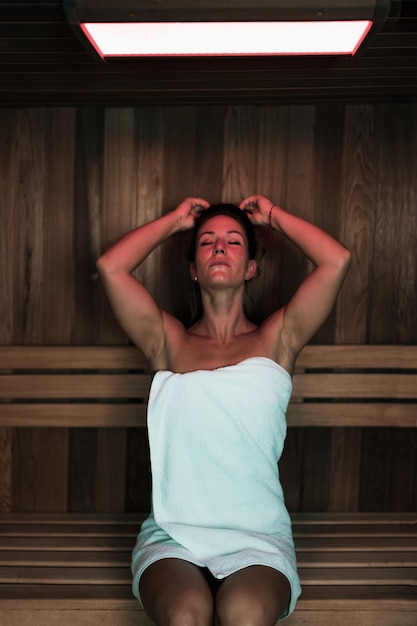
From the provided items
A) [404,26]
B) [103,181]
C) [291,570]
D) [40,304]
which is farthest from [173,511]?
[404,26]

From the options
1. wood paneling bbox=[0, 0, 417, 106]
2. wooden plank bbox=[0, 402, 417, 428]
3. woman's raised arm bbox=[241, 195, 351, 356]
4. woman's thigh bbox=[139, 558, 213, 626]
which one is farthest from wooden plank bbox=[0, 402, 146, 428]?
wood paneling bbox=[0, 0, 417, 106]

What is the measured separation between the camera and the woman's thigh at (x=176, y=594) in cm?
175

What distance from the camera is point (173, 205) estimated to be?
2795mm

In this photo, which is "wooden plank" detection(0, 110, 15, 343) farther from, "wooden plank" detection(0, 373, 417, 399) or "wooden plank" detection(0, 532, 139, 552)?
"wooden plank" detection(0, 532, 139, 552)

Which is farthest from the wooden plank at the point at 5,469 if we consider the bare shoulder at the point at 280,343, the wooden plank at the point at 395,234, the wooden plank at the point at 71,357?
the wooden plank at the point at 395,234

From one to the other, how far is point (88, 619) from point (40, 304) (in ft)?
4.05

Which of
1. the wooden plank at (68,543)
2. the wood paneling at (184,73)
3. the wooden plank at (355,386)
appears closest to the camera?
the wood paneling at (184,73)

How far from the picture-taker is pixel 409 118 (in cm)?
276

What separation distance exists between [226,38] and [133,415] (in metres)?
1.51

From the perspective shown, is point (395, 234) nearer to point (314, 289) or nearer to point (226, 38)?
point (314, 289)

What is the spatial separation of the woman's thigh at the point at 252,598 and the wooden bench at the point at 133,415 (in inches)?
18.1

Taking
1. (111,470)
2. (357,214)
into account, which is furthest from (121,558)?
Answer: (357,214)

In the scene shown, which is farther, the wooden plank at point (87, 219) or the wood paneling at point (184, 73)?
the wooden plank at point (87, 219)

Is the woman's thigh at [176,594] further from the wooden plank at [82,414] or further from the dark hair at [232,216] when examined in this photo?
the dark hair at [232,216]
